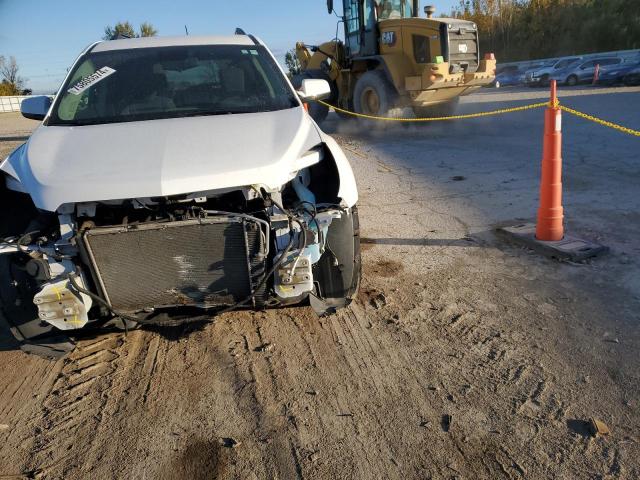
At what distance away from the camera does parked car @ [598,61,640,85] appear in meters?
22.0

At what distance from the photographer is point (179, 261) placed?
A: 2.84m

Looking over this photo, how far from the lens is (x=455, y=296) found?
149 inches

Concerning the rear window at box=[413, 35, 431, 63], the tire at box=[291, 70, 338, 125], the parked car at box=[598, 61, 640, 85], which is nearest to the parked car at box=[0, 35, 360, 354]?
the rear window at box=[413, 35, 431, 63]

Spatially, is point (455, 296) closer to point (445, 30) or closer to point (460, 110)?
point (445, 30)

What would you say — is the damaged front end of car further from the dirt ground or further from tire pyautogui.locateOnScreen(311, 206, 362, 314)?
→ the dirt ground

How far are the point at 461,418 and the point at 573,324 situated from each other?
1.27 meters

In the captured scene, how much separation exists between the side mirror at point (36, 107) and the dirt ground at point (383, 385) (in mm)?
1739

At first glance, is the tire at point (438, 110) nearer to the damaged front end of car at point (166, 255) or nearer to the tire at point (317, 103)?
the tire at point (317, 103)

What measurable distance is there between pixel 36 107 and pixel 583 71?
2588 cm

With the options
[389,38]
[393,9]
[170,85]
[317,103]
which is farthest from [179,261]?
[317,103]

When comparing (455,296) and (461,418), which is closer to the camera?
(461,418)

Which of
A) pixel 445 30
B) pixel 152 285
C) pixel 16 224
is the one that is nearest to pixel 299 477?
pixel 152 285

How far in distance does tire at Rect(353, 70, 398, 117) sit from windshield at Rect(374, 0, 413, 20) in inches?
52.7

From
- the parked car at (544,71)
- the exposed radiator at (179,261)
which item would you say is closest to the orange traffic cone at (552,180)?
the exposed radiator at (179,261)
